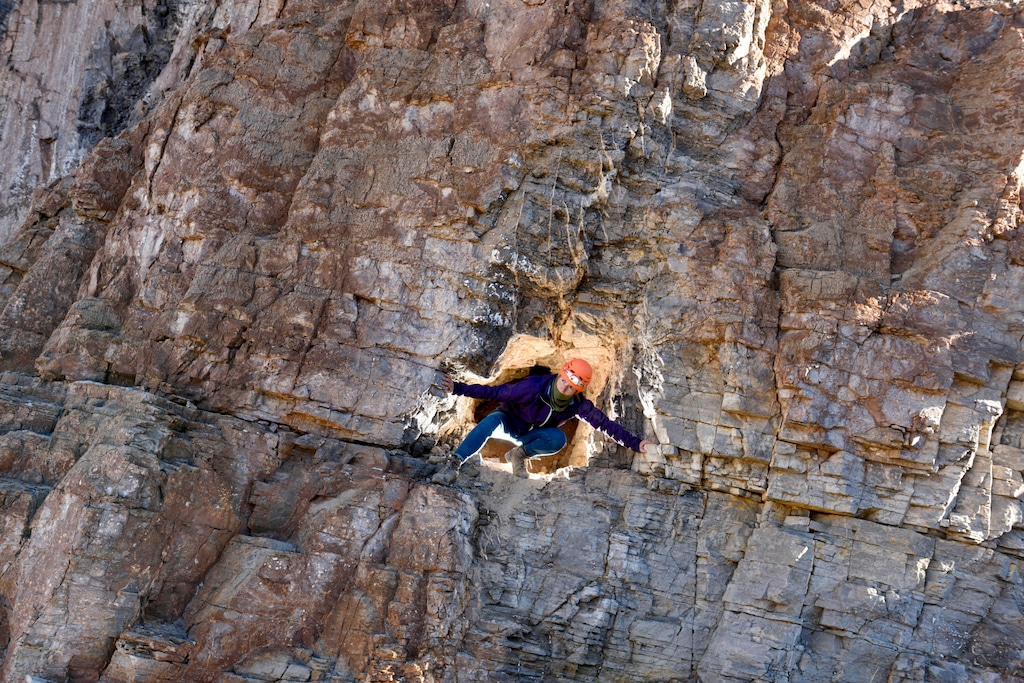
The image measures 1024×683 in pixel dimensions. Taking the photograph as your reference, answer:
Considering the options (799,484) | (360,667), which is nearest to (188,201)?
(360,667)

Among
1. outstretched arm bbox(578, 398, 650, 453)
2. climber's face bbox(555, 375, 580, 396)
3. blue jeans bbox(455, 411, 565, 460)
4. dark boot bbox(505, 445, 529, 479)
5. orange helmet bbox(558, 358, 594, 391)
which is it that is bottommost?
dark boot bbox(505, 445, 529, 479)

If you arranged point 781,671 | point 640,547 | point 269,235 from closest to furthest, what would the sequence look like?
point 781,671
point 640,547
point 269,235

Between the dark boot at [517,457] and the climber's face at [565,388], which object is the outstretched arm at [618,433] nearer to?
the climber's face at [565,388]

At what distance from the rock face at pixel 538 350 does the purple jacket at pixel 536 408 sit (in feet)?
0.99

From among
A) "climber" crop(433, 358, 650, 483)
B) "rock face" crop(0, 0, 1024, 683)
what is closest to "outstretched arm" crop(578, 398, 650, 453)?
"climber" crop(433, 358, 650, 483)

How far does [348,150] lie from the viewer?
931 cm

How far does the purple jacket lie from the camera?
28.6 ft

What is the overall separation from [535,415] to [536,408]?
81 mm

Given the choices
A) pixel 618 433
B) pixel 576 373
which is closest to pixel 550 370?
pixel 576 373

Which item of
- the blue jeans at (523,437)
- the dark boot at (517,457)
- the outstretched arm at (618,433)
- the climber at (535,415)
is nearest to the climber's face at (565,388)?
the climber at (535,415)

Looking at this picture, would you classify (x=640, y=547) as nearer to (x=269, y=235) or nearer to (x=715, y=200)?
(x=715, y=200)

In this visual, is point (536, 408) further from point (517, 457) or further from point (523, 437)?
point (517, 457)

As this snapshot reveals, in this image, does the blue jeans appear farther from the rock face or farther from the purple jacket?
the rock face

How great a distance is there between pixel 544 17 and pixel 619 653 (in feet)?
22.6
